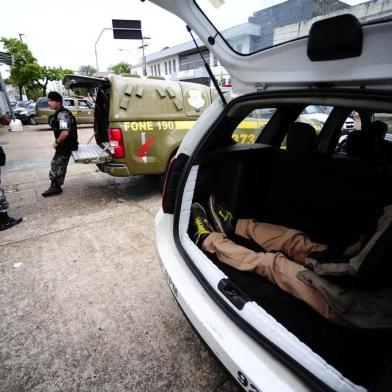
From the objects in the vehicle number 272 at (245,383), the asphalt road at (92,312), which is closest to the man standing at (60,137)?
the asphalt road at (92,312)

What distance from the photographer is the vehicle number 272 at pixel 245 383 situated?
97 cm

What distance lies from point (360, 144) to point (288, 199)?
95 centimetres

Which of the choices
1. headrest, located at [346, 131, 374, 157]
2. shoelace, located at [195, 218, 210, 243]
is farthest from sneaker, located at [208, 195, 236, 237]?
headrest, located at [346, 131, 374, 157]

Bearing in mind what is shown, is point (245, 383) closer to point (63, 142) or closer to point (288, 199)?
point (288, 199)

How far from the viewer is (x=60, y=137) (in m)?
4.36

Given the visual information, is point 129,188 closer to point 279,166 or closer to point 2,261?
point 2,261

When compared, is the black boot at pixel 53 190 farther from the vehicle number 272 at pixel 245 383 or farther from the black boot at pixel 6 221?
the vehicle number 272 at pixel 245 383

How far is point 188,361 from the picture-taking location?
1.67m

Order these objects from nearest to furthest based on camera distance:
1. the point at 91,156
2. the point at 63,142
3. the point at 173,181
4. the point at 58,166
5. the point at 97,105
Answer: the point at 173,181, the point at 91,156, the point at 63,142, the point at 58,166, the point at 97,105

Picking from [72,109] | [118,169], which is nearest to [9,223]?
[118,169]

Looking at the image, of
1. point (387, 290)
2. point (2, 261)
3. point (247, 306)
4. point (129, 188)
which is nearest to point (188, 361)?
point (247, 306)

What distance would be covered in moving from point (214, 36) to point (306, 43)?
2.13 ft

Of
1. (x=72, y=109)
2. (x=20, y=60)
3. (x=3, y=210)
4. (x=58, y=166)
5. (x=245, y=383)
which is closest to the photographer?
(x=245, y=383)

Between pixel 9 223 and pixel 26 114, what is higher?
pixel 26 114
